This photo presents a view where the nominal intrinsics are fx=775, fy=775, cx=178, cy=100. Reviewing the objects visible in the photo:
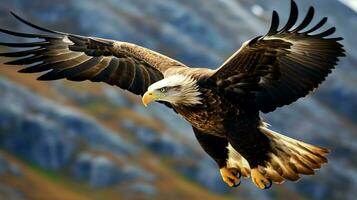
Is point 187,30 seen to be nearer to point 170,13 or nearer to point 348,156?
point 170,13

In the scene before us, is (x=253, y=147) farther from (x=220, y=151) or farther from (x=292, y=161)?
(x=220, y=151)

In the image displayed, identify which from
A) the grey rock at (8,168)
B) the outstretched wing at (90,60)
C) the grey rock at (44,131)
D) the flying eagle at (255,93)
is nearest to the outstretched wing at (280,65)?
the flying eagle at (255,93)

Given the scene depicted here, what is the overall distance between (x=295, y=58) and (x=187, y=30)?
150862mm

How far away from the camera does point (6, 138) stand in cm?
11288

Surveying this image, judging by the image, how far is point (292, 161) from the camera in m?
10.0

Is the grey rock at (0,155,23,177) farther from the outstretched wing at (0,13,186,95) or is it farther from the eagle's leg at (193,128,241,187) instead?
the eagle's leg at (193,128,241,187)

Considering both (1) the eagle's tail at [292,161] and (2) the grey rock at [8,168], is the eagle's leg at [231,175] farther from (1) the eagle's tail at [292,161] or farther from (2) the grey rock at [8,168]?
(2) the grey rock at [8,168]

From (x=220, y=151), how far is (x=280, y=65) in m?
1.58

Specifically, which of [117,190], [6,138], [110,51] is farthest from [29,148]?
[110,51]

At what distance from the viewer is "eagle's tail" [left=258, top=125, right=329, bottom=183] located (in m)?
9.95

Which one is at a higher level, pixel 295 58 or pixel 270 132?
pixel 295 58

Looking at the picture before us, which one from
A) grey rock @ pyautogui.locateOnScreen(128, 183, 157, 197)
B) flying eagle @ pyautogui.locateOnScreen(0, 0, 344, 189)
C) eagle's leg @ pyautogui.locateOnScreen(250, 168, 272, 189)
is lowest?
grey rock @ pyautogui.locateOnScreen(128, 183, 157, 197)

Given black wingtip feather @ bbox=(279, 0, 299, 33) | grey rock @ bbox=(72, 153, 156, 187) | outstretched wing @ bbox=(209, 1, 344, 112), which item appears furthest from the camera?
grey rock @ bbox=(72, 153, 156, 187)

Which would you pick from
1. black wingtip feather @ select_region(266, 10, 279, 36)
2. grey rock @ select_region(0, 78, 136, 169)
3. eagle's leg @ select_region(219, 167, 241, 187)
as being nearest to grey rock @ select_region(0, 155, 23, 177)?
grey rock @ select_region(0, 78, 136, 169)
